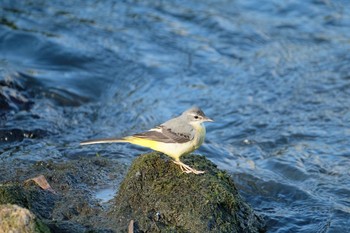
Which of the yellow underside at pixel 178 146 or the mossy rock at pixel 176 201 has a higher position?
the yellow underside at pixel 178 146

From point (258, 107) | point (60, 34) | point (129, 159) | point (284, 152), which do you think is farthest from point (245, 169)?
point (60, 34)

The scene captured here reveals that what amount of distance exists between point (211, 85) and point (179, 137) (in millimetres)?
7179

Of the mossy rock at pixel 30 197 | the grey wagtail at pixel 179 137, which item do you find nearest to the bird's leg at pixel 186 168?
the grey wagtail at pixel 179 137

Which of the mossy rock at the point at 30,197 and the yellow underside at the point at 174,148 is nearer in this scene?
the mossy rock at the point at 30,197

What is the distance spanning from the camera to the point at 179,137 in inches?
311

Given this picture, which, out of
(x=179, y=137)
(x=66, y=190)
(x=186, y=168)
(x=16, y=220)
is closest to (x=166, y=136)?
(x=179, y=137)

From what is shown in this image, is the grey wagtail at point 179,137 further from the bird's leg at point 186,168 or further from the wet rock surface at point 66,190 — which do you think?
the wet rock surface at point 66,190

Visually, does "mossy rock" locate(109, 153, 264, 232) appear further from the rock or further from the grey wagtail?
the rock

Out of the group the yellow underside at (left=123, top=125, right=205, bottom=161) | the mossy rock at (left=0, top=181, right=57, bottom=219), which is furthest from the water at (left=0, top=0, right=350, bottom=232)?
the mossy rock at (left=0, top=181, right=57, bottom=219)

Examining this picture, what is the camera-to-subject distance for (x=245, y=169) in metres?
10.9

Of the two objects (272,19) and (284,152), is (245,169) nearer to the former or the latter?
(284,152)

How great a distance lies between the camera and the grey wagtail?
784 centimetres

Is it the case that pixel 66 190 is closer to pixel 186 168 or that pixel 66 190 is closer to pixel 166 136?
pixel 166 136

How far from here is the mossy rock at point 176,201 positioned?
7156mm
